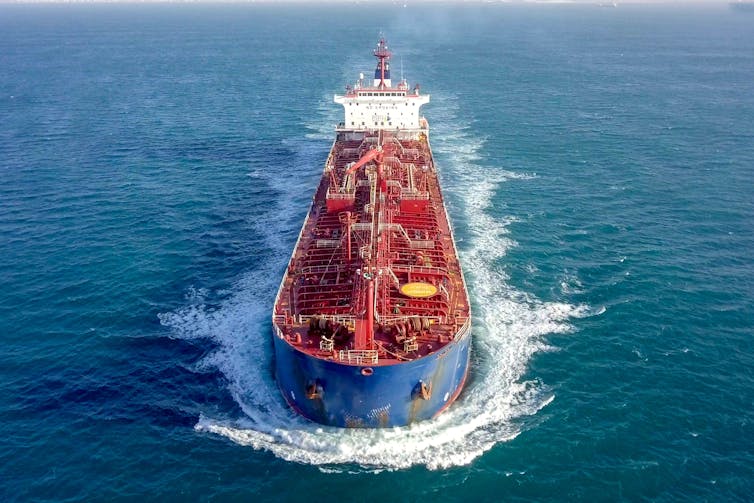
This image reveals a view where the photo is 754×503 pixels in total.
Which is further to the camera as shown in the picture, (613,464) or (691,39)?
(691,39)

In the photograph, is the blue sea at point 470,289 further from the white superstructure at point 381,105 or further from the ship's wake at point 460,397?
the white superstructure at point 381,105

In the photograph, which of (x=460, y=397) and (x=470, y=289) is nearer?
(x=460, y=397)

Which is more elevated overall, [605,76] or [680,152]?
[605,76]

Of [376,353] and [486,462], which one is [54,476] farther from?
[486,462]

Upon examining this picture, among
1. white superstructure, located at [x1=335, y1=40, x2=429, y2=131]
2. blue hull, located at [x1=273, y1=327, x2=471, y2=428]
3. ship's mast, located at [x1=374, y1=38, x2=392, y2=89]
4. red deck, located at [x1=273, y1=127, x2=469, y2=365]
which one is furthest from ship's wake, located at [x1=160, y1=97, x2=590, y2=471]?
ship's mast, located at [x1=374, y1=38, x2=392, y2=89]

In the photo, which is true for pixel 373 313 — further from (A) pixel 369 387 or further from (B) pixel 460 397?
(B) pixel 460 397

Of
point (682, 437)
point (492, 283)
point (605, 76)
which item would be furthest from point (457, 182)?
point (605, 76)

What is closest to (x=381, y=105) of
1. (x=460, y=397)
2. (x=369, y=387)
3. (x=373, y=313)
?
(x=373, y=313)
